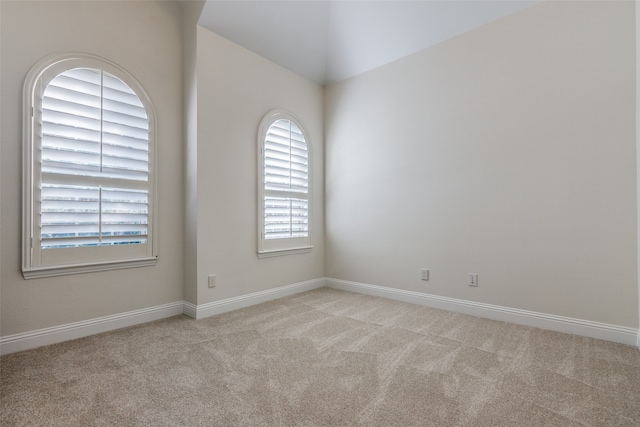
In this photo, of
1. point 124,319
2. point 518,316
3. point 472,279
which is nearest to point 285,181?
point 124,319

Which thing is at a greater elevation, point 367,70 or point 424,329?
point 367,70

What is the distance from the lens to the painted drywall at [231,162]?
298 cm

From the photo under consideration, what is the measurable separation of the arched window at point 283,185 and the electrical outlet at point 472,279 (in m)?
1.86

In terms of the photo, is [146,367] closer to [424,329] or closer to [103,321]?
[103,321]

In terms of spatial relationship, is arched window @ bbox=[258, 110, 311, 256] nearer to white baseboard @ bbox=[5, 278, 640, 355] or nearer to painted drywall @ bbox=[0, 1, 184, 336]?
white baseboard @ bbox=[5, 278, 640, 355]

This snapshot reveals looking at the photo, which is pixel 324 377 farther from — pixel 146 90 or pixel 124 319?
pixel 146 90

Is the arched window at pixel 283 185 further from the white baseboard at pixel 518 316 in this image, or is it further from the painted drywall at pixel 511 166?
the white baseboard at pixel 518 316

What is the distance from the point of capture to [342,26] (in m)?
3.56

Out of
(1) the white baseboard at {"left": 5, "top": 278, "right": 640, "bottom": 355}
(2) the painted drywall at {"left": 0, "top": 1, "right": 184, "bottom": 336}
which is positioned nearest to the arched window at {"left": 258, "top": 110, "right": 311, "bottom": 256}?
(1) the white baseboard at {"left": 5, "top": 278, "right": 640, "bottom": 355}

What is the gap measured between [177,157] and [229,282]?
52.0 inches

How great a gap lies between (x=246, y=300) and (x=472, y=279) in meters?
2.24

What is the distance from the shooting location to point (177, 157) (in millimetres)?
3055

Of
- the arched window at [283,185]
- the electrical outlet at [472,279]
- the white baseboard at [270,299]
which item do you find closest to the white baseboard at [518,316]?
the white baseboard at [270,299]

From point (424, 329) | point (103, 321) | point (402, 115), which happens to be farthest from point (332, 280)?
point (103, 321)
